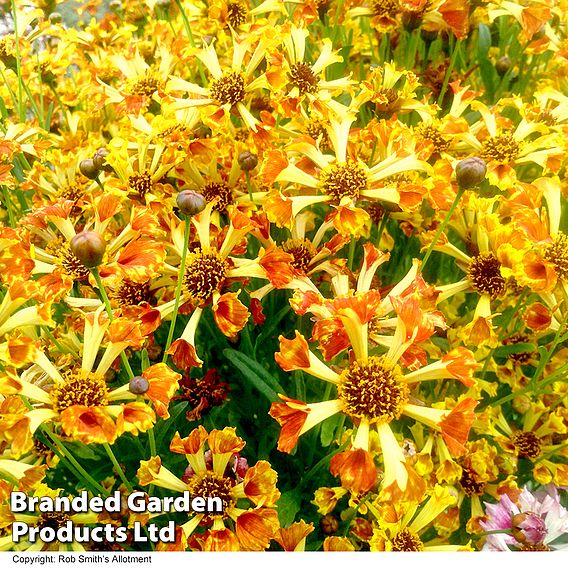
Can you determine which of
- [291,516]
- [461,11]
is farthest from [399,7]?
[291,516]

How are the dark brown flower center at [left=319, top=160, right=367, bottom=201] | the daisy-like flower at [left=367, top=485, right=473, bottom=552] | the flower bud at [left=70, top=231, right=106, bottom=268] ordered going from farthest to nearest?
the dark brown flower center at [left=319, top=160, right=367, bottom=201], the daisy-like flower at [left=367, top=485, right=473, bottom=552], the flower bud at [left=70, top=231, right=106, bottom=268]

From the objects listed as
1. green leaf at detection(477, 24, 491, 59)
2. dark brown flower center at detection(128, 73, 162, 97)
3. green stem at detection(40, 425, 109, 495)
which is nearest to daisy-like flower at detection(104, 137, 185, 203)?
dark brown flower center at detection(128, 73, 162, 97)

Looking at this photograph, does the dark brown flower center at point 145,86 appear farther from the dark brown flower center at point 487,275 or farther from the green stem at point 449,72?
the dark brown flower center at point 487,275

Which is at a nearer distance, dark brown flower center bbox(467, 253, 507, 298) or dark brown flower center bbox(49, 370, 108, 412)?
dark brown flower center bbox(49, 370, 108, 412)

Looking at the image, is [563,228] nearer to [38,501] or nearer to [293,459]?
[293,459]

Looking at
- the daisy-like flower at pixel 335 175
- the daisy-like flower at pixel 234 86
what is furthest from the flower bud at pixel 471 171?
the daisy-like flower at pixel 234 86

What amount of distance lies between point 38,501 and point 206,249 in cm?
36

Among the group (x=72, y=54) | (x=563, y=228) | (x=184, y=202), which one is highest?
(x=72, y=54)

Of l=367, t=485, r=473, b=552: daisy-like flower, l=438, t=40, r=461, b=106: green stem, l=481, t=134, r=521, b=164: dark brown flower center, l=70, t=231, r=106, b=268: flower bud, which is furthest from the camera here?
l=438, t=40, r=461, b=106: green stem

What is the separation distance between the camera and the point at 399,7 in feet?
3.48

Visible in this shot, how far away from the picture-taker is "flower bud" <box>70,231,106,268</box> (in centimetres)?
57

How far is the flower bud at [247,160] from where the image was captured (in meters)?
0.82

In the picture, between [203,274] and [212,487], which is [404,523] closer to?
[212,487]

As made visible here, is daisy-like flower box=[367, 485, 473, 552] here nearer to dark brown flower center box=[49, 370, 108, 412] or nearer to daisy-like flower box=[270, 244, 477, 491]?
daisy-like flower box=[270, 244, 477, 491]
